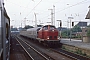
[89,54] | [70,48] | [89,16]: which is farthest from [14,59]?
[89,16]

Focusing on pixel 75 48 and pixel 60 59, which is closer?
pixel 60 59

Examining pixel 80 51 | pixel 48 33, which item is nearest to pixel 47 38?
pixel 48 33

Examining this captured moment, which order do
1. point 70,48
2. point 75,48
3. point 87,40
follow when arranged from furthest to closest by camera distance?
point 87,40 → point 70,48 → point 75,48

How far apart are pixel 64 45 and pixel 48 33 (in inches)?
113

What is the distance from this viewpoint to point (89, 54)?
1905 centimetres

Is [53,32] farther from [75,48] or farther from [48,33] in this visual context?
[75,48]

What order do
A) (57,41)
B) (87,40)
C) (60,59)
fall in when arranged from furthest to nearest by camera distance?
(87,40) → (57,41) → (60,59)

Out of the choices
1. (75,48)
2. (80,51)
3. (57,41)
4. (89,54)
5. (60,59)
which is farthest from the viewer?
(57,41)

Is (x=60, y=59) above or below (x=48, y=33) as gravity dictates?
below

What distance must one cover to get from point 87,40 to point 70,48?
31.4 feet

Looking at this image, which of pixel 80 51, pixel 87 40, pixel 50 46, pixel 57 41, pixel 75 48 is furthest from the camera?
pixel 87 40

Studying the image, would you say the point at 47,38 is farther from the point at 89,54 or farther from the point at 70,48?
the point at 89,54

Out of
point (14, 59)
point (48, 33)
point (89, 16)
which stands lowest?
point (14, 59)

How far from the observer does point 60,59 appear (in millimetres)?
16859
